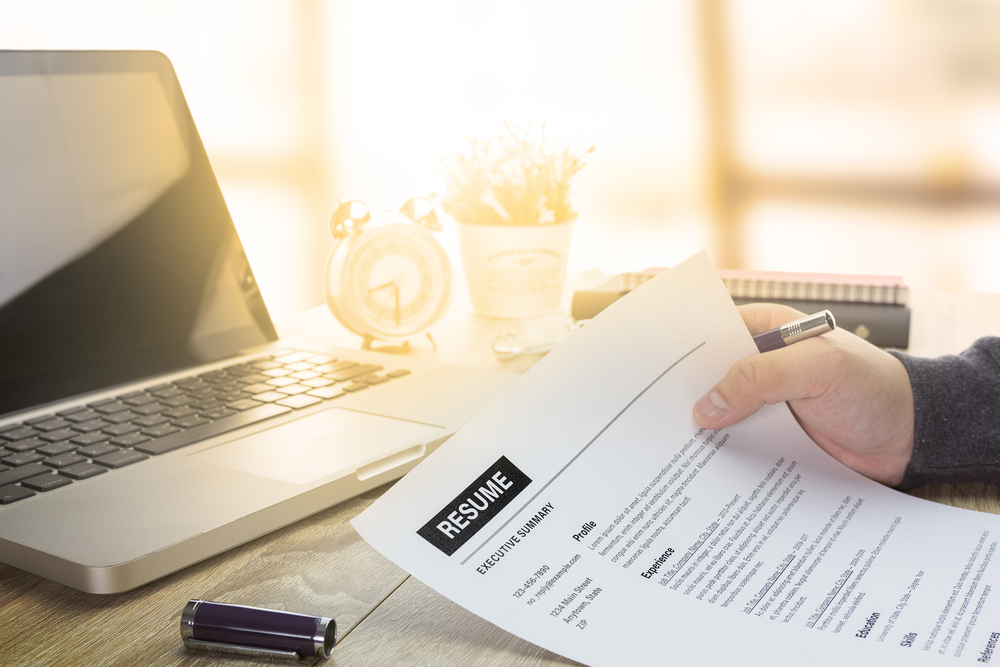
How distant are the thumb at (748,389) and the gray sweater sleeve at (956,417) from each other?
116 millimetres

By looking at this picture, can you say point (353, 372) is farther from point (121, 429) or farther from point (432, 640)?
point (432, 640)

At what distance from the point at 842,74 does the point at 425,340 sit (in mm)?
1952

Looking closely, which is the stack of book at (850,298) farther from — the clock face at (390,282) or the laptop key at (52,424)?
the laptop key at (52,424)

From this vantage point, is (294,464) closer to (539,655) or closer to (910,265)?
(539,655)

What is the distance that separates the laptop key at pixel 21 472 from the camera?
505 millimetres

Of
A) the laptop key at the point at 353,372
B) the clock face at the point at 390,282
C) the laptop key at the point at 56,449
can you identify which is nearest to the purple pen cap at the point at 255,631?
the laptop key at the point at 56,449

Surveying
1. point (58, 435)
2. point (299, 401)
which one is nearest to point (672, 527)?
point (299, 401)

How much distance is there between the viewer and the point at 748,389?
527 mm

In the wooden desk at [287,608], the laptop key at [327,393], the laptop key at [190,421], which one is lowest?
the wooden desk at [287,608]

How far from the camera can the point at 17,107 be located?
717 millimetres

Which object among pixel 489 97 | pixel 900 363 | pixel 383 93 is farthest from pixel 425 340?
pixel 383 93

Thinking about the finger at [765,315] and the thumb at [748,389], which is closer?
the thumb at [748,389]

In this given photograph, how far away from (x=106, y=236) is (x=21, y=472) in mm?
306

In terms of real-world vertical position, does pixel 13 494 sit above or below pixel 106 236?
below
